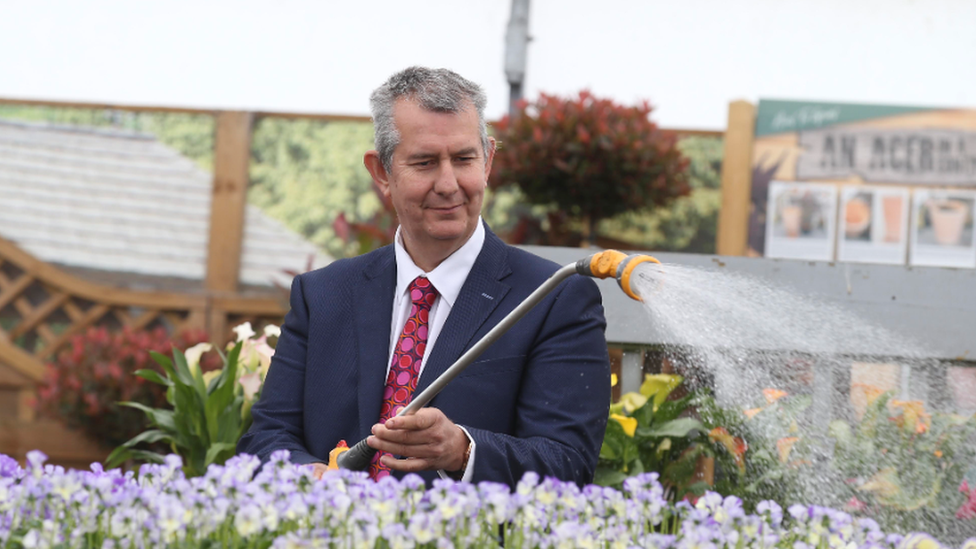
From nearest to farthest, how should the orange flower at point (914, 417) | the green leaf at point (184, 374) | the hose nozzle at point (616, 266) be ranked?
the hose nozzle at point (616, 266), the orange flower at point (914, 417), the green leaf at point (184, 374)

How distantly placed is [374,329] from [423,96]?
0.48 m

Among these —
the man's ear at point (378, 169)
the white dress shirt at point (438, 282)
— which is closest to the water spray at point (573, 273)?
the white dress shirt at point (438, 282)

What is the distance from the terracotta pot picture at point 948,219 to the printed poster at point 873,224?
12cm

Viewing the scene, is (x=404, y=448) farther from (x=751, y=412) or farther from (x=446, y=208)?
(x=751, y=412)

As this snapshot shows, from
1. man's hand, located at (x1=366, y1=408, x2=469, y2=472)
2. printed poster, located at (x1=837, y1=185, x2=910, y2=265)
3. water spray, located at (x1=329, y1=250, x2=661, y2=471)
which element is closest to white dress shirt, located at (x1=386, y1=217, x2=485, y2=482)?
man's hand, located at (x1=366, y1=408, x2=469, y2=472)

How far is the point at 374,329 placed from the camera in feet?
6.23

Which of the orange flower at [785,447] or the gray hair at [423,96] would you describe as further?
the orange flower at [785,447]

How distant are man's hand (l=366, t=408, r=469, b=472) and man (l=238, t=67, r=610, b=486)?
9cm

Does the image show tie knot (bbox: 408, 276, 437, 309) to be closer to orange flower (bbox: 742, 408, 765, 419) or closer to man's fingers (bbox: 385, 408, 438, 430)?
man's fingers (bbox: 385, 408, 438, 430)

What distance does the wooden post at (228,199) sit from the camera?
4.70 meters

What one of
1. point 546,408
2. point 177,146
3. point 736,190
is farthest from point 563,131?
point 546,408

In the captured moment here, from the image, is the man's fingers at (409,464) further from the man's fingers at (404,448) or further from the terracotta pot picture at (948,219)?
the terracotta pot picture at (948,219)

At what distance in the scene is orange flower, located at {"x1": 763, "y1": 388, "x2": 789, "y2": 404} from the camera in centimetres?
229

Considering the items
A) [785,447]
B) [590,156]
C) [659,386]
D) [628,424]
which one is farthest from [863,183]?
[628,424]
